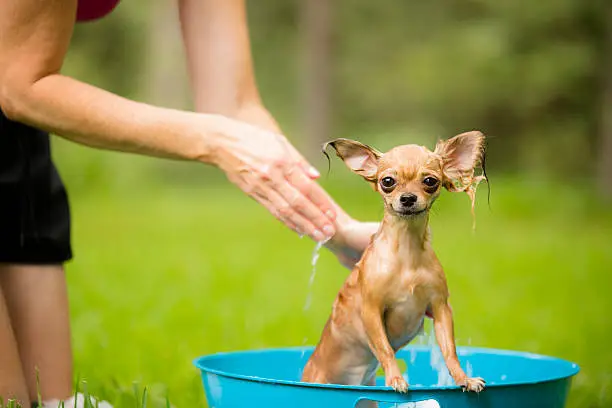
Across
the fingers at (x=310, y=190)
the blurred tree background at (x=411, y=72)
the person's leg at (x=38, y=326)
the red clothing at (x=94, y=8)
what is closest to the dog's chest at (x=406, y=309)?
the fingers at (x=310, y=190)

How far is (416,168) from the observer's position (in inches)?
78.9

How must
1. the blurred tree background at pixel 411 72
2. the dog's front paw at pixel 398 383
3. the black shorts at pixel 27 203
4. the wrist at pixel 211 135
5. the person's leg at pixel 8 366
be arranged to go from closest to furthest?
the dog's front paw at pixel 398 383 → the wrist at pixel 211 135 → the person's leg at pixel 8 366 → the black shorts at pixel 27 203 → the blurred tree background at pixel 411 72

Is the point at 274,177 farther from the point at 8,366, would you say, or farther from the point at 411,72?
the point at 411,72

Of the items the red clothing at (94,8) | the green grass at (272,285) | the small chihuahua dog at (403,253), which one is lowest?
the green grass at (272,285)

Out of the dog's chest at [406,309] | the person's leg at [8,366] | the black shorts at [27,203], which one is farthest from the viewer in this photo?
the black shorts at [27,203]

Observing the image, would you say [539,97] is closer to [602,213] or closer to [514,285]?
[602,213]

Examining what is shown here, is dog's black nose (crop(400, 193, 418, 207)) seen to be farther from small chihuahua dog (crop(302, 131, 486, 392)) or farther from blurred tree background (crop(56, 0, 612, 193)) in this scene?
blurred tree background (crop(56, 0, 612, 193))

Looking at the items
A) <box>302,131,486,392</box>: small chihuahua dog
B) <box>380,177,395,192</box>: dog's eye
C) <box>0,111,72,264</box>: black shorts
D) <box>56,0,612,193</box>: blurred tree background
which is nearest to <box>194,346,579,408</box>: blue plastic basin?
<box>302,131,486,392</box>: small chihuahua dog

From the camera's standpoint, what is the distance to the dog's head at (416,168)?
2.00 metres

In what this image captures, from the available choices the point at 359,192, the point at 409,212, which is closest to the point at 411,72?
the point at 359,192

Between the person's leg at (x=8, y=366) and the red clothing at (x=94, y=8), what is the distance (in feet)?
3.08

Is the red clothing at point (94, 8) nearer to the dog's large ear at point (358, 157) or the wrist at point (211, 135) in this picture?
the wrist at point (211, 135)

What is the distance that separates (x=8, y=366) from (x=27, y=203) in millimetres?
565

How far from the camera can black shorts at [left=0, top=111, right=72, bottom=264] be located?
2760 millimetres
